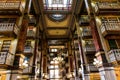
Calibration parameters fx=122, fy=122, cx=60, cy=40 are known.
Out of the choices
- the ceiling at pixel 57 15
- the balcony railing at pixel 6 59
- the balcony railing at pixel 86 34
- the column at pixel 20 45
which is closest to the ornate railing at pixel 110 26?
the balcony railing at pixel 86 34

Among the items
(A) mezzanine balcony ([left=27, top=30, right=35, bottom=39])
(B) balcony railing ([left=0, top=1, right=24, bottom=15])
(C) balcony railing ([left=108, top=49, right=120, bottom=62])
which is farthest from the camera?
(A) mezzanine balcony ([left=27, top=30, right=35, bottom=39])

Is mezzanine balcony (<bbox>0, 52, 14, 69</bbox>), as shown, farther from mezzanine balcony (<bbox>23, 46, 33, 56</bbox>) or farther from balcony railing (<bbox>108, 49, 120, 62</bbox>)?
balcony railing (<bbox>108, 49, 120, 62</bbox>)

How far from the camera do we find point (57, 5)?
18000mm

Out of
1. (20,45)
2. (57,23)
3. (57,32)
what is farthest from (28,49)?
(57,32)

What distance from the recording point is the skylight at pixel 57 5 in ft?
57.7

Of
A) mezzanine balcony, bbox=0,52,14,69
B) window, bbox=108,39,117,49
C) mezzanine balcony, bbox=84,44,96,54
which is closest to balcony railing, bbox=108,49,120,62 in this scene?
window, bbox=108,39,117,49

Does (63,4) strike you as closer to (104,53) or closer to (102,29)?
(102,29)

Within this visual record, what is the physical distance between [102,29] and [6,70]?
980 cm

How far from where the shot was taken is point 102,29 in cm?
1248

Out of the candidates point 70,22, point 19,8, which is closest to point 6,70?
point 19,8

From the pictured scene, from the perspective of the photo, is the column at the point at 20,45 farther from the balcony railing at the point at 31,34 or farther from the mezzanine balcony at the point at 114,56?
the mezzanine balcony at the point at 114,56

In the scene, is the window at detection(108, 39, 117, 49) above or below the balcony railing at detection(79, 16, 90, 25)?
below

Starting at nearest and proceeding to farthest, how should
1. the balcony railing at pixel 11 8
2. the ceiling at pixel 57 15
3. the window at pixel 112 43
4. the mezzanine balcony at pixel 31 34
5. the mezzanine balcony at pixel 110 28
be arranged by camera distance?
the mezzanine balcony at pixel 110 28, the balcony railing at pixel 11 8, the window at pixel 112 43, the ceiling at pixel 57 15, the mezzanine balcony at pixel 31 34

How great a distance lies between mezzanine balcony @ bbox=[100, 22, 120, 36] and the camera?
12.0 metres
